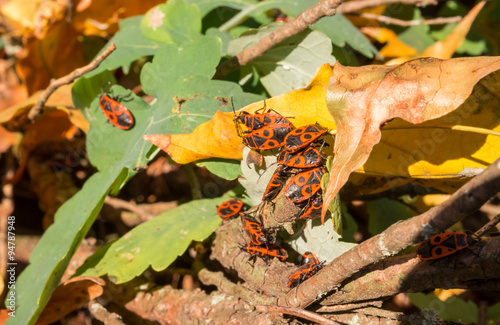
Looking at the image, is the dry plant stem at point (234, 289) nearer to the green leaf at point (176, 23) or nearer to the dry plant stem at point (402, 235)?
the dry plant stem at point (402, 235)

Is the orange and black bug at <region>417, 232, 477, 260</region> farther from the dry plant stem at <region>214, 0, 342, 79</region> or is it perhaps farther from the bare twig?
the bare twig

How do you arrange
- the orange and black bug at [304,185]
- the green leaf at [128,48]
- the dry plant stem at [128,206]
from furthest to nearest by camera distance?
the dry plant stem at [128,206] < the green leaf at [128,48] < the orange and black bug at [304,185]

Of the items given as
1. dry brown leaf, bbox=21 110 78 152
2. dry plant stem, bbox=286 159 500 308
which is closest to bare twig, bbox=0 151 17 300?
dry brown leaf, bbox=21 110 78 152

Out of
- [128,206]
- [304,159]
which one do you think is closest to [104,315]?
[128,206]

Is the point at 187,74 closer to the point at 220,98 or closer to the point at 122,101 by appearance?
the point at 220,98

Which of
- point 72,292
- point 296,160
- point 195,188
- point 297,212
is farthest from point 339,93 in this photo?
point 72,292

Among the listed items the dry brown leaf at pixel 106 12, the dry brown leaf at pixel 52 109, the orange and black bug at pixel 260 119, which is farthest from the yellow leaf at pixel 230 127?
the dry brown leaf at pixel 106 12

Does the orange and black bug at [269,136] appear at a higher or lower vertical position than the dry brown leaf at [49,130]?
higher

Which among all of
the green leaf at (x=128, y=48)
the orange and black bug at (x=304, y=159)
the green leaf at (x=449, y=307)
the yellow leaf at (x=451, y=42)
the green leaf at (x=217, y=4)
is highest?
the green leaf at (x=217, y=4)
